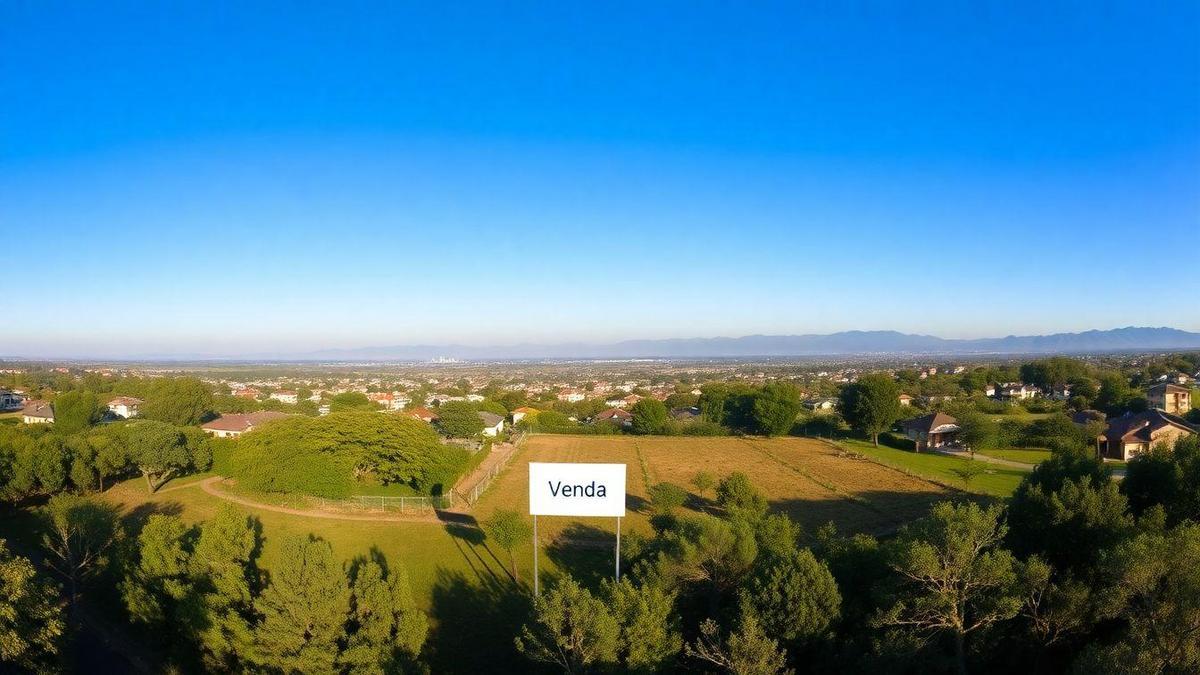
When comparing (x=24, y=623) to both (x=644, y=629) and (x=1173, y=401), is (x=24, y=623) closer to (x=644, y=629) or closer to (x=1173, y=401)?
(x=644, y=629)

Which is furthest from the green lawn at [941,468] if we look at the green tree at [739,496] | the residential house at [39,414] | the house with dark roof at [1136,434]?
the residential house at [39,414]

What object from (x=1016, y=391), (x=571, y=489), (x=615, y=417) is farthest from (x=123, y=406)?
(x=1016, y=391)

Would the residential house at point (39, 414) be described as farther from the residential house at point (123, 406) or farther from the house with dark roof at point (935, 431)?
the house with dark roof at point (935, 431)

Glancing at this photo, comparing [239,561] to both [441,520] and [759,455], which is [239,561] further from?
[759,455]

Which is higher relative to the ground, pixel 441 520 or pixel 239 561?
pixel 239 561

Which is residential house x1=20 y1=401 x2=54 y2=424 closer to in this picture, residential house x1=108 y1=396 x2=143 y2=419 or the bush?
residential house x1=108 y1=396 x2=143 y2=419

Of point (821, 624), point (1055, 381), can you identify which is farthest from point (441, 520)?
point (1055, 381)

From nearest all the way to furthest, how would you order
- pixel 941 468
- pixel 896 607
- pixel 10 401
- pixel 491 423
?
pixel 896 607, pixel 941 468, pixel 491 423, pixel 10 401

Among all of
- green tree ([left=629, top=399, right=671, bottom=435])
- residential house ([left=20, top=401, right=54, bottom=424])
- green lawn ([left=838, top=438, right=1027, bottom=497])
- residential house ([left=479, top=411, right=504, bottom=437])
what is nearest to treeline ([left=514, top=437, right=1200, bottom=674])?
green lawn ([left=838, top=438, right=1027, bottom=497])
